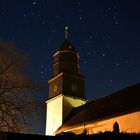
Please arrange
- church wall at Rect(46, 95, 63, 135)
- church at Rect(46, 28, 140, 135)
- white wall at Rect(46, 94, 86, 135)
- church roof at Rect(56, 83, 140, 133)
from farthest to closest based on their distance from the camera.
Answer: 1. church wall at Rect(46, 95, 63, 135)
2. white wall at Rect(46, 94, 86, 135)
3. church at Rect(46, 28, 140, 135)
4. church roof at Rect(56, 83, 140, 133)

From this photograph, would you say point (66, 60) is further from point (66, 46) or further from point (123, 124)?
point (123, 124)

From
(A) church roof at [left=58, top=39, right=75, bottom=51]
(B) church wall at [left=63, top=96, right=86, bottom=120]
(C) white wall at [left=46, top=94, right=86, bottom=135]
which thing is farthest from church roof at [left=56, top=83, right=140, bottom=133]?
(A) church roof at [left=58, top=39, right=75, bottom=51]

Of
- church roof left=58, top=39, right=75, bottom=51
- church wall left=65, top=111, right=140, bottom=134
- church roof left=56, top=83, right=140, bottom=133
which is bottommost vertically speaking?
church wall left=65, top=111, right=140, bottom=134

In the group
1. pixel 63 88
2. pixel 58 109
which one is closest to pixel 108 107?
pixel 63 88

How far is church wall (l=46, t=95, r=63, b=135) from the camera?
40.1m

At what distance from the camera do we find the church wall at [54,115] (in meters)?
40.1

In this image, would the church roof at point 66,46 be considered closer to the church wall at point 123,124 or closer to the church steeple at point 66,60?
the church steeple at point 66,60

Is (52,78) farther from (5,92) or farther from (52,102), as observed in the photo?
(5,92)

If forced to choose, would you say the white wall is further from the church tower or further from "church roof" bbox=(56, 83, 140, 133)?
"church roof" bbox=(56, 83, 140, 133)

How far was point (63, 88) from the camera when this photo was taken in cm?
4022

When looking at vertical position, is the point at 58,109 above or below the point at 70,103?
below

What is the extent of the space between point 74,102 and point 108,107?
9.93m

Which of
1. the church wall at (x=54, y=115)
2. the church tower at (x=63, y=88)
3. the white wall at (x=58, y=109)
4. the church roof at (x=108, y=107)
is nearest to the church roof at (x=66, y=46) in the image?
the church tower at (x=63, y=88)

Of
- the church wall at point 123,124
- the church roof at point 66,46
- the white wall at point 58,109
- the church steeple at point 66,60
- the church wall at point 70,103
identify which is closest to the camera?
the church wall at point 123,124
